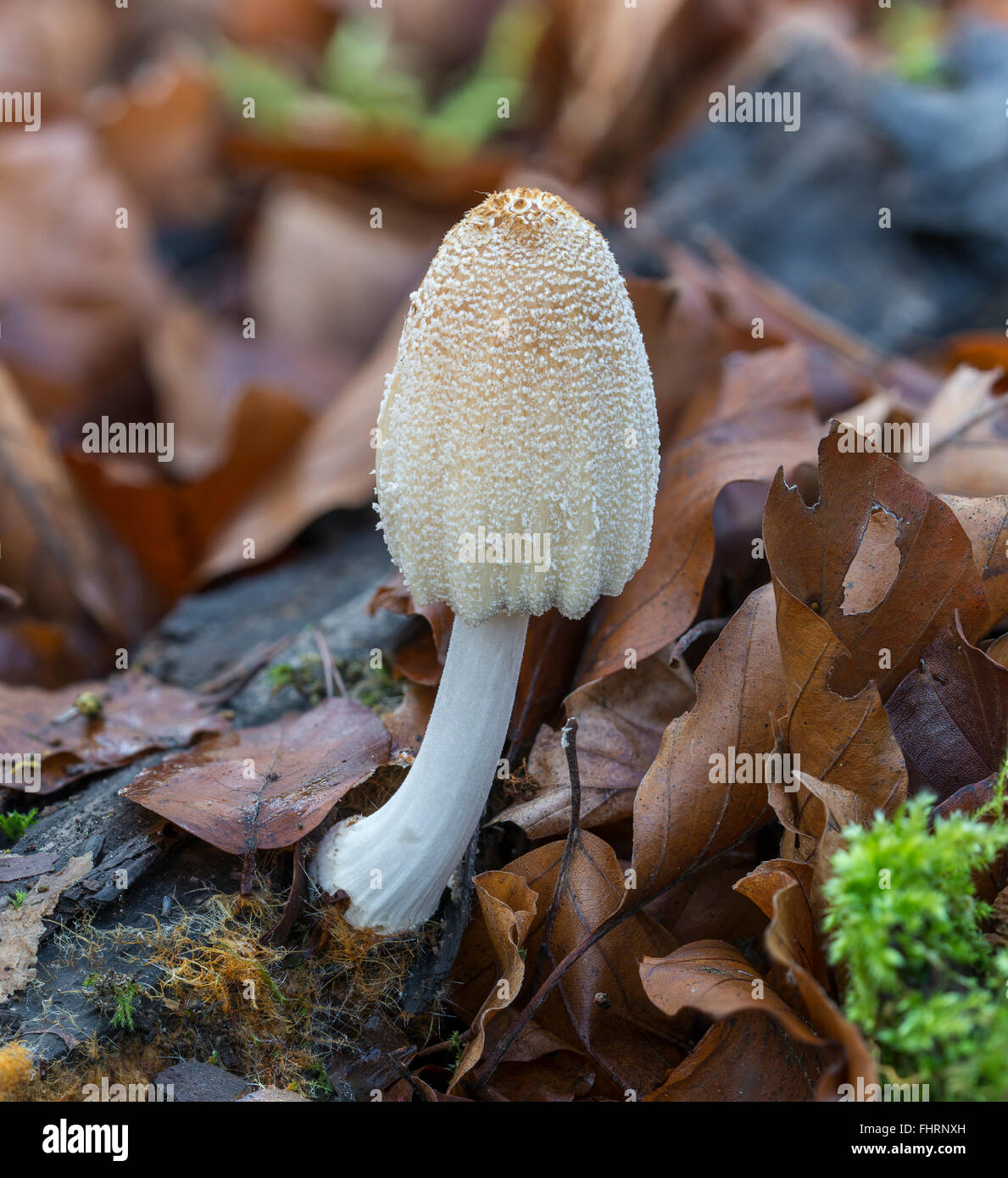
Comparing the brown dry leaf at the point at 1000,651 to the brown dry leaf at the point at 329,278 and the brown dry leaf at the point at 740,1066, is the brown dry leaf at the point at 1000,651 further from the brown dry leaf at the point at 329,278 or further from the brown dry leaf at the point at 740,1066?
the brown dry leaf at the point at 329,278

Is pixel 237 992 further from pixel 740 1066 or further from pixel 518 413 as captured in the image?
pixel 518 413

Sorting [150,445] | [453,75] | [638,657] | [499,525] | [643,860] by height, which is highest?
[453,75]

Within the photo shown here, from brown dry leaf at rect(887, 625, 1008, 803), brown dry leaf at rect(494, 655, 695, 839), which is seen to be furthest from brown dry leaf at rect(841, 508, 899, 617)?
brown dry leaf at rect(494, 655, 695, 839)

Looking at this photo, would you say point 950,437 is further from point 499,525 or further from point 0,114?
point 0,114

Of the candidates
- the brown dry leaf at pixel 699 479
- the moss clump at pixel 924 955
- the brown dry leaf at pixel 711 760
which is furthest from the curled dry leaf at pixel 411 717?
the moss clump at pixel 924 955

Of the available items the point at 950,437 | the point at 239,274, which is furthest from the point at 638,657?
the point at 239,274

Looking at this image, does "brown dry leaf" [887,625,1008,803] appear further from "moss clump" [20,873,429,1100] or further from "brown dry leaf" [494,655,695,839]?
"moss clump" [20,873,429,1100]

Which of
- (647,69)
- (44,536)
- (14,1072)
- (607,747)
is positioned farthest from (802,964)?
(647,69)
